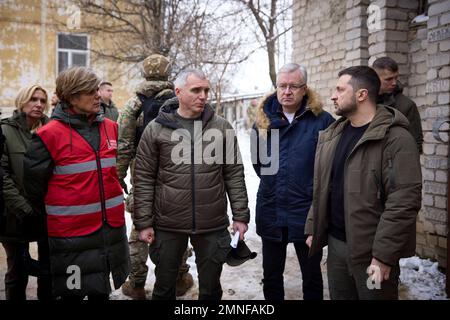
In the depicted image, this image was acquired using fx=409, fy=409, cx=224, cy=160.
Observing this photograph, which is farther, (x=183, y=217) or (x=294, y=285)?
(x=294, y=285)

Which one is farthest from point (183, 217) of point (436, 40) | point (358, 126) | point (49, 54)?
point (49, 54)

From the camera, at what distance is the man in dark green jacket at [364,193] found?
2.14m

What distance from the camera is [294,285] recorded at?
158 inches

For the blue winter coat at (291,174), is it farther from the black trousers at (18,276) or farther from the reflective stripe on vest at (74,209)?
the black trousers at (18,276)

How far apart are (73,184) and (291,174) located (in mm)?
1495

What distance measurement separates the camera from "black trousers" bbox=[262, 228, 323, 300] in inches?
118

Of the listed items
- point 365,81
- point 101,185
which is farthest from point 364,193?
point 101,185

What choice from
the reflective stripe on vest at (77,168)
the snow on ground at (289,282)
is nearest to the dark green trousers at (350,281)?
the snow on ground at (289,282)

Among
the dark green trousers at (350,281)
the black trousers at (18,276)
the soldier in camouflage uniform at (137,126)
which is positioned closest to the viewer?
the dark green trousers at (350,281)

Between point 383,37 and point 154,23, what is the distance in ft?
25.0

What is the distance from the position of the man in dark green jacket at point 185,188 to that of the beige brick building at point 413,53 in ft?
7.35
